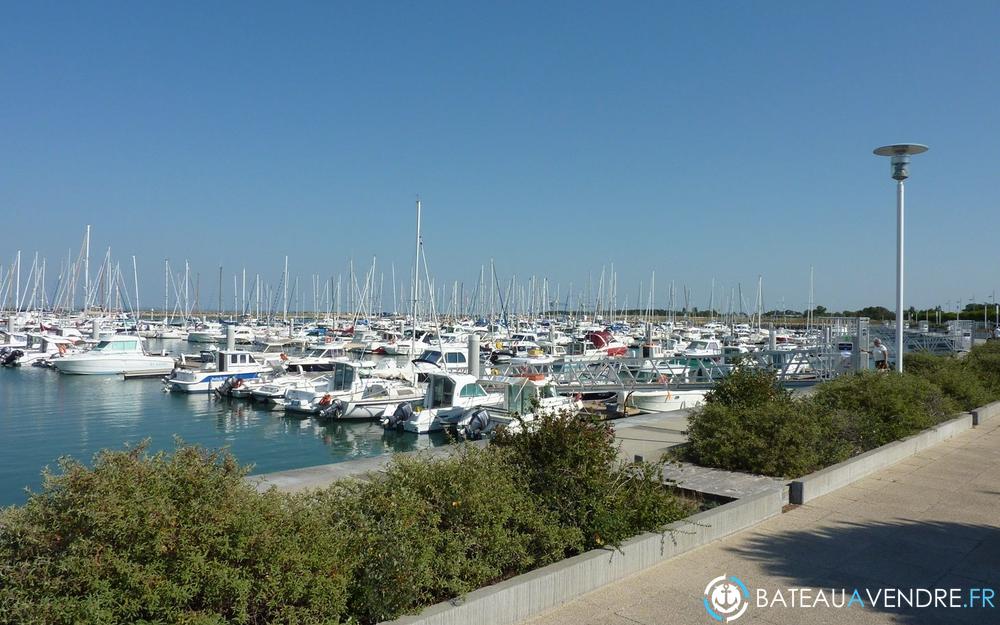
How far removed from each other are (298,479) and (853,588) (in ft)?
24.8

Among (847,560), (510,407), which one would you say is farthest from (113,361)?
(847,560)

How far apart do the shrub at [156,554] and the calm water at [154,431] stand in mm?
17225

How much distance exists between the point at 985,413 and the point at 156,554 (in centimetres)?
1902

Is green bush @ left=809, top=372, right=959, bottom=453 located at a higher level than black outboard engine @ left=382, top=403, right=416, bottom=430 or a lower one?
higher

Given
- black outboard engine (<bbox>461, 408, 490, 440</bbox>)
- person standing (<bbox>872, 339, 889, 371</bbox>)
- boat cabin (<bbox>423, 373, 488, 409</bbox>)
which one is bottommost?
black outboard engine (<bbox>461, 408, 490, 440</bbox>)

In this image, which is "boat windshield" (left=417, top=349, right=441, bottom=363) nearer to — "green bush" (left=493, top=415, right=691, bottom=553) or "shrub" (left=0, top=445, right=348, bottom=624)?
"green bush" (left=493, top=415, right=691, bottom=553)

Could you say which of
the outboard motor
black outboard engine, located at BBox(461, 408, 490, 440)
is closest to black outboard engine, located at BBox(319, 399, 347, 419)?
the outboard motor

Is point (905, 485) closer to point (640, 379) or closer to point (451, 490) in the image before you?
point (451, 490)

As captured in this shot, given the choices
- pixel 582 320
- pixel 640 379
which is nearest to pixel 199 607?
pixel 640 379

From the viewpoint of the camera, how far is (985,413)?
17.8 metres

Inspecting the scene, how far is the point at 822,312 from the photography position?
156750 mm

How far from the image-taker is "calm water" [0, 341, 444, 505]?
84.5 feet

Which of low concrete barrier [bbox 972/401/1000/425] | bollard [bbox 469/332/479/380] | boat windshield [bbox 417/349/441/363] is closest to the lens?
low concrete barrier [bbox 972/401/1000/425]

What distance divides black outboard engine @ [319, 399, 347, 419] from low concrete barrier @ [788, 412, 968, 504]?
23877 millimetres
